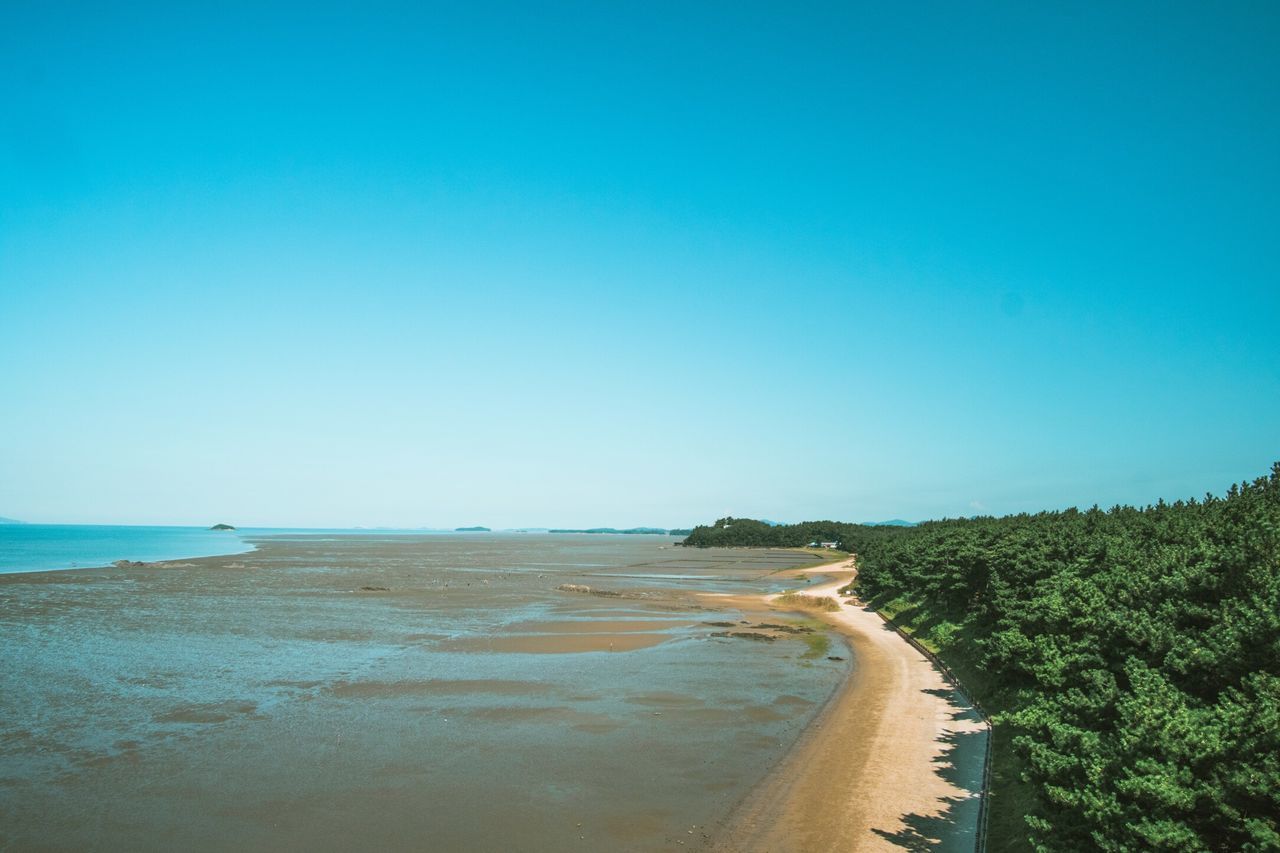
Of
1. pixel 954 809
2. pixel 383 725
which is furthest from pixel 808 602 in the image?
pixel 954 809

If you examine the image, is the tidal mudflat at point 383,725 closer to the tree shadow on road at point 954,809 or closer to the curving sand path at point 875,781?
the curving sand path at point 875,781

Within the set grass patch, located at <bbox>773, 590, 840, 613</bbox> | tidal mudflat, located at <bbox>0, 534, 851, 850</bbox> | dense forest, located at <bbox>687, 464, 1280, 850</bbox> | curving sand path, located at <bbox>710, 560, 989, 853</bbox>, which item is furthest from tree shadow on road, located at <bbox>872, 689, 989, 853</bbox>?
grass patch, located at <bbox>773, 590, 840, 613</bbox>

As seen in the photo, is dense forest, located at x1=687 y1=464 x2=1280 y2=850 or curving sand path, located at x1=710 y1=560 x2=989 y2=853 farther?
curving sand path, located at x1=710 y1=560 x2=989 y2=853

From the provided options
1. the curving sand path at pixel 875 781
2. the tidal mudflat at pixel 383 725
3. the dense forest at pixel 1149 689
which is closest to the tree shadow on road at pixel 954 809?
the curving sand path at pixel 875 781

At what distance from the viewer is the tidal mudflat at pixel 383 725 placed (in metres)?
16.7

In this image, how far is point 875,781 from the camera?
1888cm

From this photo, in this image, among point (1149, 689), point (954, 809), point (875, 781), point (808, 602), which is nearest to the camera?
point (1149, 689)

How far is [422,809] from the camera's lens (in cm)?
1742

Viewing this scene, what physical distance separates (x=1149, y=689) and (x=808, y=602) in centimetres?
5136

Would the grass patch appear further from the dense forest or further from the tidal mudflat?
the dense forest

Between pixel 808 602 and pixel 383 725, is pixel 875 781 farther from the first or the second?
pixel 808 602

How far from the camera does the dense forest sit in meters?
9.65

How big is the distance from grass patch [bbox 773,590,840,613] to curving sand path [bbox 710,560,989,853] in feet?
94.5

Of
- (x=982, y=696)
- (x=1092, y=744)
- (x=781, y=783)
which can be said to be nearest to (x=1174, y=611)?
(x=1092, y=744)
